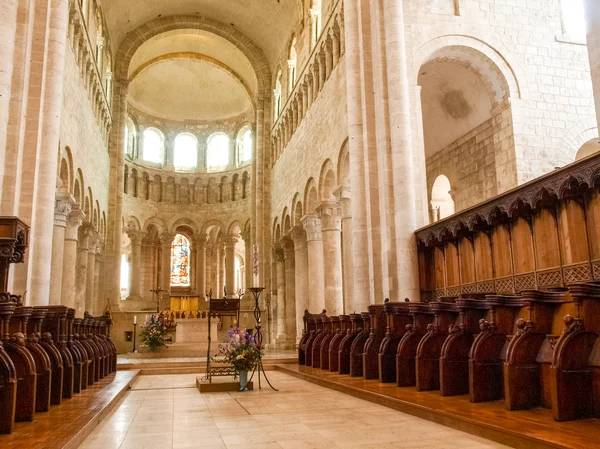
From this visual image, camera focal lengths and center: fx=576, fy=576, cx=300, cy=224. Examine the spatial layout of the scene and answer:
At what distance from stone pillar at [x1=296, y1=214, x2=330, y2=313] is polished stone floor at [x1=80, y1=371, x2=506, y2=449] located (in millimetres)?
10371

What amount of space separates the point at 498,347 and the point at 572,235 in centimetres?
321

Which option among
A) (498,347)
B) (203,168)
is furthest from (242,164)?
(498,347)

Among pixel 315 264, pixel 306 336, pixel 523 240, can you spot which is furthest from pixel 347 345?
pixel 315 264

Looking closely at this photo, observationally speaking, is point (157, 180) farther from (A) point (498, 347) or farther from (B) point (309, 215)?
(A) point (498, 347)

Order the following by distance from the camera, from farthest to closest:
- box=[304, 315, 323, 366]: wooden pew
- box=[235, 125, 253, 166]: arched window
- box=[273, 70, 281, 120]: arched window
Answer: box=[235, 125, 253, 166]: arched window < box=[273, 70, 281, 120]: arched window < box=[304, 315, 323, 366]: wooden pew

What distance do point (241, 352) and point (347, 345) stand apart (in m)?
2.34

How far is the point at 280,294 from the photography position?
24.9m

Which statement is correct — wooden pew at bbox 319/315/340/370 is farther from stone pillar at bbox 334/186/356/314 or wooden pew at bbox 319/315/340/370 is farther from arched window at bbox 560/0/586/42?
arched window at bbox 560/0/586/42

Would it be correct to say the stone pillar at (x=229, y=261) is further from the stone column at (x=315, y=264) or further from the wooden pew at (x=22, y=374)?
the wooden pew at (x=22, y=374)

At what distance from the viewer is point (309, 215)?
1967 centimetres

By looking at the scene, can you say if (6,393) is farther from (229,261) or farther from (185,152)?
(185,152)

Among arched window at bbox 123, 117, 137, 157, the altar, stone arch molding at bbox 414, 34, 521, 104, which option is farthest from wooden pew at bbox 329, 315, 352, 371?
arched window at bbox 123, 117, 137, 157

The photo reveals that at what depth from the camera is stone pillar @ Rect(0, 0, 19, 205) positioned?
1018cm

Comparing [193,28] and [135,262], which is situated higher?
[193,28]
